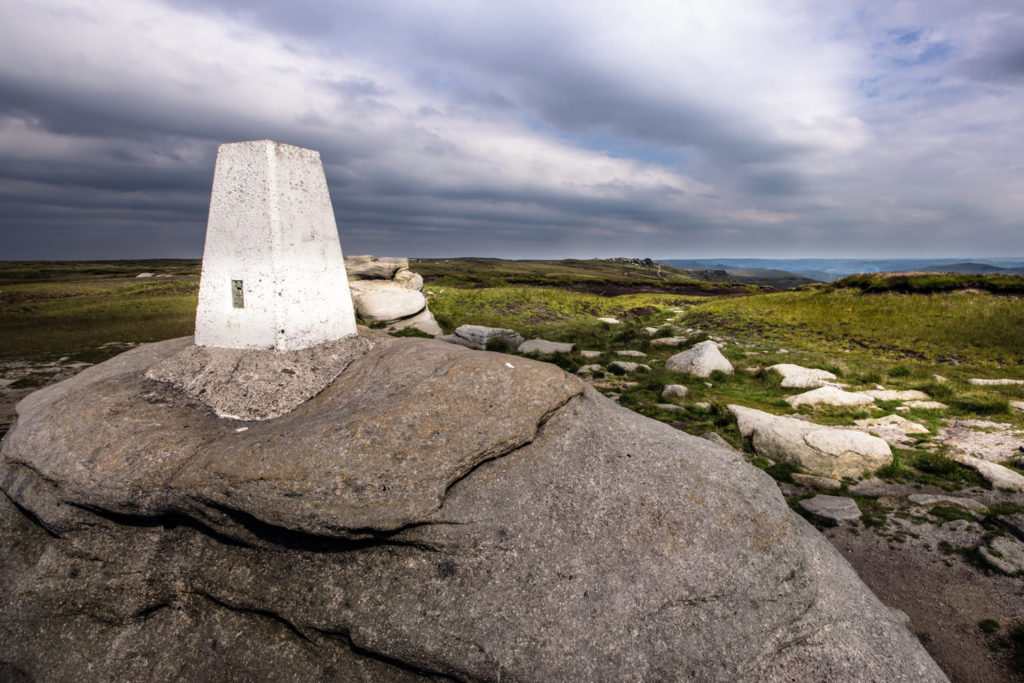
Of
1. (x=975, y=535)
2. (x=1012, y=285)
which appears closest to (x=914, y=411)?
(x=975, y=535)

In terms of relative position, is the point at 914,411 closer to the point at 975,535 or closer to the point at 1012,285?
the point at 975,535

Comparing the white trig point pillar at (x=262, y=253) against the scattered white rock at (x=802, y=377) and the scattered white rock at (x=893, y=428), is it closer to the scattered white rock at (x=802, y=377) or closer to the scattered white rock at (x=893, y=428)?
the scattered white rock at (x=893, y=428)

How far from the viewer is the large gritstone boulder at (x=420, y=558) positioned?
25.7 ft

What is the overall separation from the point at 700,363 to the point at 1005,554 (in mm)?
16084

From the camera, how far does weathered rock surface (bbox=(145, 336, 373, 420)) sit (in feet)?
39.1

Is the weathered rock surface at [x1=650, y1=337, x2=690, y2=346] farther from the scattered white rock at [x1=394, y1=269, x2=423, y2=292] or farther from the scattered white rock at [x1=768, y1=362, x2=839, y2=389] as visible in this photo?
the scattered white rock at [x1=394, y1=269, x2=423, y2=292]

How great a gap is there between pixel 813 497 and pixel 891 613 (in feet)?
15.4

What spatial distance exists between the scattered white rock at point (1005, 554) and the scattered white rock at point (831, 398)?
31.5 feet

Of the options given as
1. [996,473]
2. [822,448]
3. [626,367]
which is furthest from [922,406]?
[626,367]

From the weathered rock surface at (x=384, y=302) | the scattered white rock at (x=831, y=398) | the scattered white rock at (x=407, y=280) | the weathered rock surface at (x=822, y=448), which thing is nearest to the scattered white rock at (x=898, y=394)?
the scattered white rock at (x=831, y=398)

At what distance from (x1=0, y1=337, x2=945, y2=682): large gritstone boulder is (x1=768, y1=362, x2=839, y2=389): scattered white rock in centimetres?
1551

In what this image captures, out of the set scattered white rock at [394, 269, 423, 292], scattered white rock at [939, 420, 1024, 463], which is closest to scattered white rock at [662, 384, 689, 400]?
scattered white rock at [939, 420, 1024, 463]

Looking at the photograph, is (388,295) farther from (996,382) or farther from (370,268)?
(996,382)

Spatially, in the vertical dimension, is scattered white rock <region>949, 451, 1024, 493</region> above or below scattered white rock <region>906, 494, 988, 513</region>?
above
